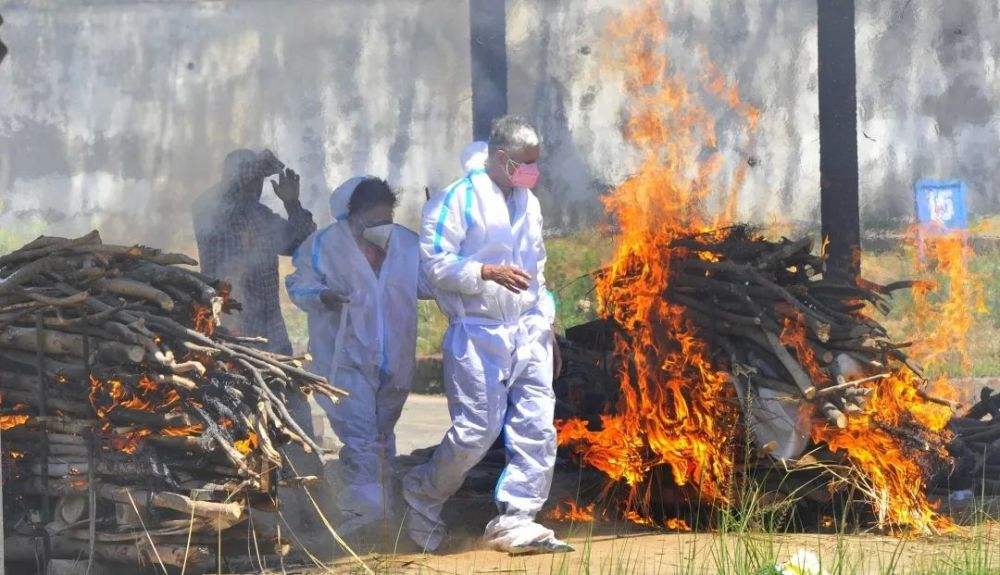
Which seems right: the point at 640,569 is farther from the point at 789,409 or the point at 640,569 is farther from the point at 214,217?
the point at 214,217

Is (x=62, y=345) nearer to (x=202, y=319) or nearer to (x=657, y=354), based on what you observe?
(x=202, y=319)

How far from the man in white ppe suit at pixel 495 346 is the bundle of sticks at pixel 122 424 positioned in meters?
0.92

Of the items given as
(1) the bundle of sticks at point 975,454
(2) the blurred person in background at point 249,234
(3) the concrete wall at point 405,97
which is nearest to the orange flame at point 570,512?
(2) the blurred person in background at point 249,234

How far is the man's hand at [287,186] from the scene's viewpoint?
27.1 feet

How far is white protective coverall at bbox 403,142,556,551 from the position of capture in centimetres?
654

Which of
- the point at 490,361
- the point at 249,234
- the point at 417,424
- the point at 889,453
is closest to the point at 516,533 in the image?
the point at 490,361

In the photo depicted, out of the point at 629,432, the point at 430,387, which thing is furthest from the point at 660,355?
the point at 430,387

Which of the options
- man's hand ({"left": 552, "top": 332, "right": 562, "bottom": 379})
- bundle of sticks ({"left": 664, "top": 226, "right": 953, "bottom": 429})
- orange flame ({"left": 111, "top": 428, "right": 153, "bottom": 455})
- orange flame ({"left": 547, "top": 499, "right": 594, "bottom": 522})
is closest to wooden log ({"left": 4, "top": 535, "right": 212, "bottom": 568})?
orange flame ({"left": 111, "top": 428, "right": 153, "bottom": 455})

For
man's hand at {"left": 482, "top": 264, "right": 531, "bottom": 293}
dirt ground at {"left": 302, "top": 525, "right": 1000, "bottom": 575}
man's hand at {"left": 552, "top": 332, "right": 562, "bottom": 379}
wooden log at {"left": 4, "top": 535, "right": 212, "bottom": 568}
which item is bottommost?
dirt ground at {"left": 302, "top": 525, "right": 1000, "bottom": 575}

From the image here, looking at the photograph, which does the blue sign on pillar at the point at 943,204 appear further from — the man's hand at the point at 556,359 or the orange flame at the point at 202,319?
the orange flame at the point at 202,319

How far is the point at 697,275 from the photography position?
7.29m

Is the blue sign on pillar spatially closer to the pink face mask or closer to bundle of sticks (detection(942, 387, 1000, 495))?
bundle of sticks (detection(942, 387, 1000, 495))

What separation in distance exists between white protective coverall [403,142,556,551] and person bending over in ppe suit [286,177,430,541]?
76cm

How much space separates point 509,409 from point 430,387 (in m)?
7.17
